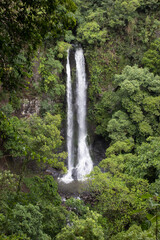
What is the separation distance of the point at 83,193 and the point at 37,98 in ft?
20.5

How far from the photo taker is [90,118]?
48.9 ft

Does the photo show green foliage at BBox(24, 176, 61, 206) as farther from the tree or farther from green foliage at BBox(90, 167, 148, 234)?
the tree

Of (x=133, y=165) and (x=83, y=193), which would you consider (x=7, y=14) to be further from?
(x=83, y=193)

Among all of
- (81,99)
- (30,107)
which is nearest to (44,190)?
(30,107)

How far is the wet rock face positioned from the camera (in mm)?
12867

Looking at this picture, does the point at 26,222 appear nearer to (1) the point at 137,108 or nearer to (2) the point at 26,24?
(2) the point at 26,24

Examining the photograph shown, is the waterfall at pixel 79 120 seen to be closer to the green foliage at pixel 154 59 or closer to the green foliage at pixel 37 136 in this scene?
the green foliage at pixel 37 136

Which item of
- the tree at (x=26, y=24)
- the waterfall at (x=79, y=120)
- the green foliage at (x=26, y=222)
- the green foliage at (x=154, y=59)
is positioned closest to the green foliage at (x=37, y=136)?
the waterfall at (x=79, y=120)

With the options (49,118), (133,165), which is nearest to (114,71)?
(49,118)

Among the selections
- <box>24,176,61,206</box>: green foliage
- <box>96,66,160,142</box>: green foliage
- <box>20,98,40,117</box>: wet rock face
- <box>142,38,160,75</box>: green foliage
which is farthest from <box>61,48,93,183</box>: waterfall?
<box>24,176,61,206</box>: green foliage

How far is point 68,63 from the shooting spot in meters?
14.9

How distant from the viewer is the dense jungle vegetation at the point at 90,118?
3572 mm

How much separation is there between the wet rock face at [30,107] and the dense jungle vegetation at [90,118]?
0.76 feet

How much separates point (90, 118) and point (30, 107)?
165 inches
